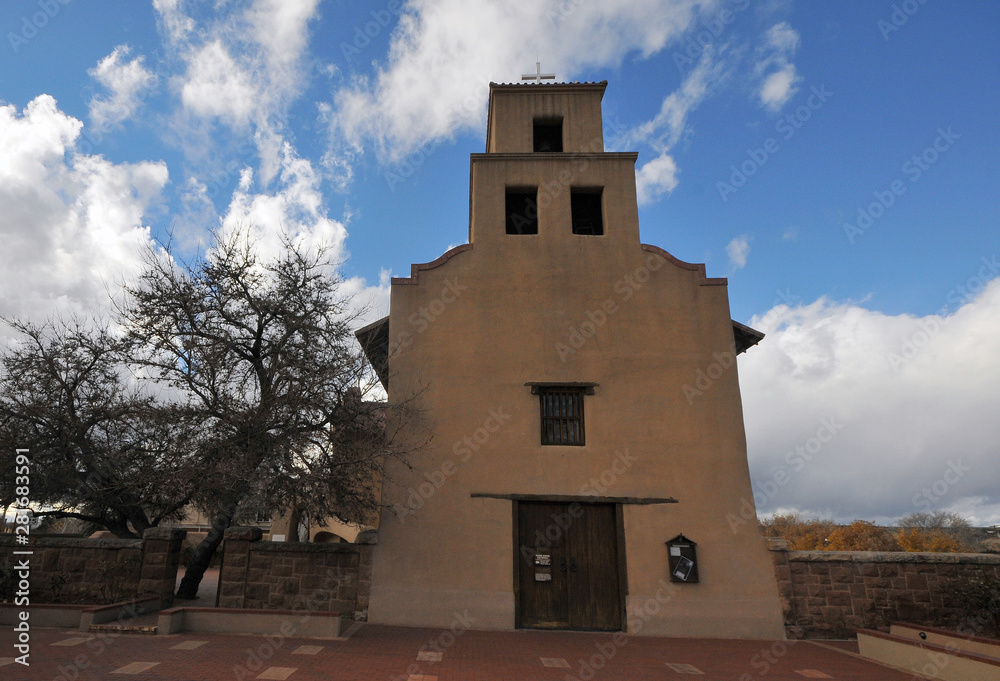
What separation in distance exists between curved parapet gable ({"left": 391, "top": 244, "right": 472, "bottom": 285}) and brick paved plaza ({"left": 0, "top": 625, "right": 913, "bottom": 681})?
743 centimetres

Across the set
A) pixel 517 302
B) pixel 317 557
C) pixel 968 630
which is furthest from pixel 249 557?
pixel 968 630

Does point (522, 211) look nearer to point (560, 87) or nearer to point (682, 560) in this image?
point (560, 87)

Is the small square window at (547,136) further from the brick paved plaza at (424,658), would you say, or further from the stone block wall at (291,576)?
the brick paved plaza at (424,658)

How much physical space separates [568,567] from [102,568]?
881cm

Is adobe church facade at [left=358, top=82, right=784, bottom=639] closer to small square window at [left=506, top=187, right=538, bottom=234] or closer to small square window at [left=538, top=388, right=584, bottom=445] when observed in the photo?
small square window at [left=538, top=388, right=584, bottom=445]

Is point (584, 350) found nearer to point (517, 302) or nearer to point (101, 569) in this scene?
point (517, 302)

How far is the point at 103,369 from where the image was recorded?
1134 cm

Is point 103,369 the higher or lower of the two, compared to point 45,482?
higher

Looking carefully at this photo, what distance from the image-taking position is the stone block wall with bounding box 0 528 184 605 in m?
10.4

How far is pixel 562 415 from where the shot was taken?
12.5 m

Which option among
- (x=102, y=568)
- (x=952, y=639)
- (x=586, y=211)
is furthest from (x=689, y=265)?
(x=102, y=568)

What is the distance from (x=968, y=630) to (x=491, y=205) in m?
13.1

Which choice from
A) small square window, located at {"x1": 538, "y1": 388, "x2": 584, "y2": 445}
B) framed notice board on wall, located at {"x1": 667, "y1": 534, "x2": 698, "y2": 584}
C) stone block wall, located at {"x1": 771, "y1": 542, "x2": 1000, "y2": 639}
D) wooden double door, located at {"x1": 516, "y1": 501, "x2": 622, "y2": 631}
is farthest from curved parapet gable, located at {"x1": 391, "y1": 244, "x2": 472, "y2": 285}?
stone block wall, located at {"x1": 771, "y1": 542, "x2": 1000, "y2": 639}

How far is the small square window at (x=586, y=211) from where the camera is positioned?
1509 centimetres
